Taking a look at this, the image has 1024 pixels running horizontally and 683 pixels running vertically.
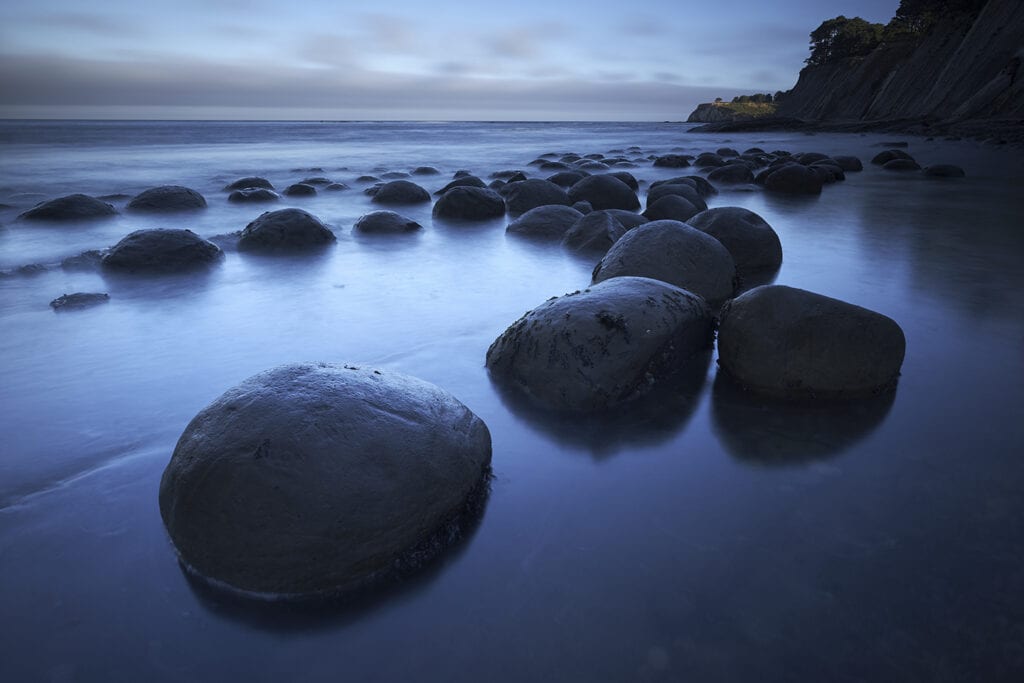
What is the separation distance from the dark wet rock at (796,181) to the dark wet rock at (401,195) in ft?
20.8

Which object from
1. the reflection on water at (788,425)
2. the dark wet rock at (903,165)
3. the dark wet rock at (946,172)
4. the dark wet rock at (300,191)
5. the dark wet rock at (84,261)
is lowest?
the dark wet rock at (300,191)

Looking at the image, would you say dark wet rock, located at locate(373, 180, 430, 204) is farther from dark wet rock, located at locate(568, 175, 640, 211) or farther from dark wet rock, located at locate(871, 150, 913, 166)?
dark wet rock, located at locate(871, 150, 913, 166)

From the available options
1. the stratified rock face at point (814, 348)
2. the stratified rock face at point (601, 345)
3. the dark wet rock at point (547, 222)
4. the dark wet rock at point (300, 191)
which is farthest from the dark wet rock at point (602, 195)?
the stratified rock face at point (814, 348)

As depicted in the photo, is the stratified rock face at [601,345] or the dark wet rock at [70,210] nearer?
the stratified rock face at [601,345]

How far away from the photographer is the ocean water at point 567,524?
5.00 ft

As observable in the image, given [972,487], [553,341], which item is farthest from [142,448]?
[972,487]

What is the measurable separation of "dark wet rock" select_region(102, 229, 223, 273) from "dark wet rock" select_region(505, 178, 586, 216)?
13.9ft

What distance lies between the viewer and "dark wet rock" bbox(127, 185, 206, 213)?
8.92 meters

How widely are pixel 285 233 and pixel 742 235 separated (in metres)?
4.40

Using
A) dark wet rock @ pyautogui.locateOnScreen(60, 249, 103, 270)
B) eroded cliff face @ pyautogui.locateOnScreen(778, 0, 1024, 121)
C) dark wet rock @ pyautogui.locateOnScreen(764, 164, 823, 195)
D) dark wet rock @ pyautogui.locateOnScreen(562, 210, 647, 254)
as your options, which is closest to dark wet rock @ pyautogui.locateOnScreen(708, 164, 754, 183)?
dark wet rock @ pyautogui.locateOnScreen(764, 164, 823, 195)

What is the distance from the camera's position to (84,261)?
18.9 ft

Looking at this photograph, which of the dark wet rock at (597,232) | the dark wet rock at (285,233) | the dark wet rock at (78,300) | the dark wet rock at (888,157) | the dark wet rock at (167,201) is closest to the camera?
the dark wet rock at (78,300)

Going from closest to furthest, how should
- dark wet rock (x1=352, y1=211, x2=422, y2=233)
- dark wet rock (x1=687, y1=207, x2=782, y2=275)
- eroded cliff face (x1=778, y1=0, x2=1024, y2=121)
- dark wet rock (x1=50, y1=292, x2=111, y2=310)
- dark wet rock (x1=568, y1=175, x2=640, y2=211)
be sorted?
dark wet rock (x1=50, y1=292, x2=111, y2=310), dark wet rock (x1=687, y1=207, x2=782, y2=275), dark wet rock (x1=352, y1=211, x2=422, y2=233), dark wet rock (x1=568, y1=175, x2=640, y2=211), eroded cliff face (x1=778, y1=0, x2=1024, y2=121)

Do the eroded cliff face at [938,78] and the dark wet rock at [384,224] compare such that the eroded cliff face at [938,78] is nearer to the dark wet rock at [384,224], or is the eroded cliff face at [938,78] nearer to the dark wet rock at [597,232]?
the dark wet rock at [597,232]
